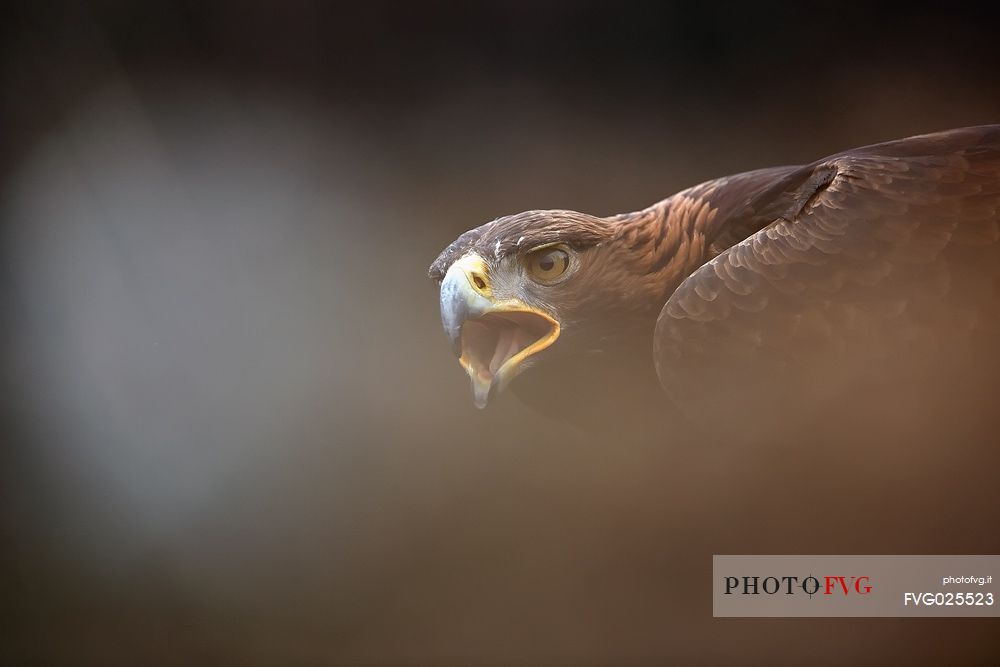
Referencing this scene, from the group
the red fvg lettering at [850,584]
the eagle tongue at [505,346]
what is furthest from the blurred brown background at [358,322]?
the eagle tongue at [505,346]

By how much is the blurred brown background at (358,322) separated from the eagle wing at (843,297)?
0.29 meters

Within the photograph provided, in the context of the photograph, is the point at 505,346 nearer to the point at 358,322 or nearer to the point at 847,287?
the point at 358,322

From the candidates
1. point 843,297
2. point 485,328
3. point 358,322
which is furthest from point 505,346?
point 843,297

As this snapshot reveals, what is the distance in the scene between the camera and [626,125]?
175 centimetres

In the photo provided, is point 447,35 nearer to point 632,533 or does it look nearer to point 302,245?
point 302,245

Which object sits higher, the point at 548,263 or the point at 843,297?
the point at 548,263

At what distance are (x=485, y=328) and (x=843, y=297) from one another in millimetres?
707

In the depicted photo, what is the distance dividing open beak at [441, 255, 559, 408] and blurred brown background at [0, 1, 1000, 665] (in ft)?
0.77

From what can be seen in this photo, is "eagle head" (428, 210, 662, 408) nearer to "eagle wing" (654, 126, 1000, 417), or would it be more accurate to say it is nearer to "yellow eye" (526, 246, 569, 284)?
"yellow eye" (526, 246, 569, 284)

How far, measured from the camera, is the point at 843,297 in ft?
4.31

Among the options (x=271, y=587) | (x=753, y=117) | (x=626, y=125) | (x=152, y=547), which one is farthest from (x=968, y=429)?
(x=152, y=547)

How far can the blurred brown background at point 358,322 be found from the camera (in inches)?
65.4

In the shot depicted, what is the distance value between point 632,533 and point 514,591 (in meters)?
0.33

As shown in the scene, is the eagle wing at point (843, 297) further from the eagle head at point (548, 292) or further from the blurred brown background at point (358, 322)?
the blurred brown background at point (358, 322)
